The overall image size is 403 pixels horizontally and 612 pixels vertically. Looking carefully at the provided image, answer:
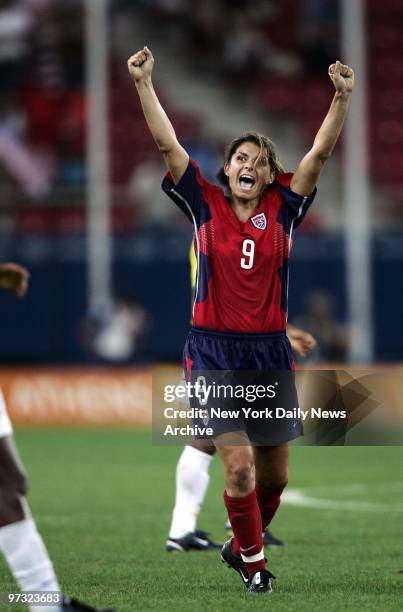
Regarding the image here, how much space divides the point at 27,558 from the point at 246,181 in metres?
2.50

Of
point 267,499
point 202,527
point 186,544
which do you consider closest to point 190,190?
point 267,499

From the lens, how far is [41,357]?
21.7 meters

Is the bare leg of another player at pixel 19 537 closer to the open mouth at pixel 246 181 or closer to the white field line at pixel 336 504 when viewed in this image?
the open mouth at pixel 246 181

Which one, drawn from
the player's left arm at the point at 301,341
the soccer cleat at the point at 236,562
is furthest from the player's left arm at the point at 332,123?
the soccer cleat at the point at 236,562

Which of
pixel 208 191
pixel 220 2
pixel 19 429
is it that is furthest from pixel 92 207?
pixel 208 191

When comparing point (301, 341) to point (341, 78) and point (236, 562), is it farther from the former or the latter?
point (341, 78)

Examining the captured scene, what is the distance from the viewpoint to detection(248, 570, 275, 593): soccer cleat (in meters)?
6.90

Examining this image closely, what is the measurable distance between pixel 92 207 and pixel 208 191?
1480 cm

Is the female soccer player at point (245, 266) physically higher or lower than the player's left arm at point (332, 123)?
lower

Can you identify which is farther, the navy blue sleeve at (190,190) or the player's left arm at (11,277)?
the navy blue sleeve at (190,190)

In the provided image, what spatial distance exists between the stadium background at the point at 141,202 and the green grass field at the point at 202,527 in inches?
5.4

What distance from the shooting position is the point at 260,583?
22.6 feet

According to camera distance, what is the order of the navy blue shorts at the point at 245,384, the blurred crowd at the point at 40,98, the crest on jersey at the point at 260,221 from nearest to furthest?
the navy blue shorts at the point at 245,384 → the crest on jersey at the point at 260,221 → the blurred crowd at the point at 40,98

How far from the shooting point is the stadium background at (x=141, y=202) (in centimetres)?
2020
